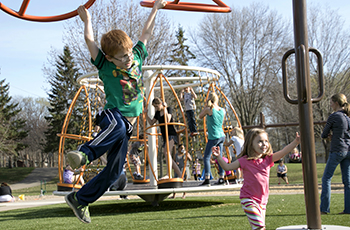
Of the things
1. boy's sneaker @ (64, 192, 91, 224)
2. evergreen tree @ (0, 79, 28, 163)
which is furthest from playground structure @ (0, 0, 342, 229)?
evergreen tree @ (0, 79, 28, 163)

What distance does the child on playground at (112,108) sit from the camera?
3096 mm

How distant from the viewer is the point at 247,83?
83.5ft

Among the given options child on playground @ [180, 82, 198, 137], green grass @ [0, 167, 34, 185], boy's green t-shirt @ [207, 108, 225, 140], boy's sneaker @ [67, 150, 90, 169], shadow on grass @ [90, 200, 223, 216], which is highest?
child on playground @ [180, 82, 198, 137]

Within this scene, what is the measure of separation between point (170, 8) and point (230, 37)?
2054 centimetres

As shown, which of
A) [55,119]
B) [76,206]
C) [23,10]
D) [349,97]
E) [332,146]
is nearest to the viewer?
[76,206]

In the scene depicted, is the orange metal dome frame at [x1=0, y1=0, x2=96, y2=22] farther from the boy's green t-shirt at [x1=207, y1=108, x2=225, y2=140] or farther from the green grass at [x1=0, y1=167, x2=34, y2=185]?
the green grass at [x1=0, y1=167, x2=34, y2=185]

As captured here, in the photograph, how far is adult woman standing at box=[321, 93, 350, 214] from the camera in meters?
5.46

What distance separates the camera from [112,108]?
327 centimetres

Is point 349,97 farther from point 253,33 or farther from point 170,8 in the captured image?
point 170,8

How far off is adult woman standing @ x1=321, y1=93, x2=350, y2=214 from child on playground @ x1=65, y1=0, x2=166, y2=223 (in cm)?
346

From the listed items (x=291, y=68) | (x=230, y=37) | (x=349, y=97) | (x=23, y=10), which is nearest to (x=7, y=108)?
(x=230, y=37)

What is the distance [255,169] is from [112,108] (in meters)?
1.39

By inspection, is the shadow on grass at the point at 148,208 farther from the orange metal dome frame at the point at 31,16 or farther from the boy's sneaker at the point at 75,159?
the boy's sneaker at the point at 75,159

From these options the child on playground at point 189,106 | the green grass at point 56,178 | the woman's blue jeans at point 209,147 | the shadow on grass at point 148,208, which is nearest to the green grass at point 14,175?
the green grass at point 56,178
